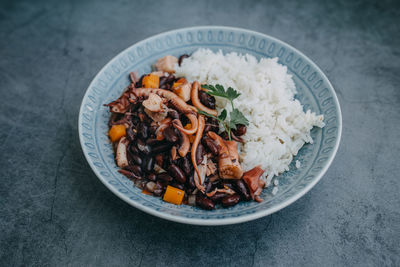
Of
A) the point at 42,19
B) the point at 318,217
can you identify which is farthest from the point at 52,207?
the point at 42,19

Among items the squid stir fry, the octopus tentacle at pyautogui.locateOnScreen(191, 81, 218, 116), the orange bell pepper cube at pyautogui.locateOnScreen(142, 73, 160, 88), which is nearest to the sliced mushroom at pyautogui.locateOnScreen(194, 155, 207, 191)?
the squid stir fry

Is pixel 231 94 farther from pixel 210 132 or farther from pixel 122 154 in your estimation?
pixel 122 154

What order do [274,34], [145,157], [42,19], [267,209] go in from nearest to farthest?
[267,209] → [145,157] → [274,34] → [42,19]

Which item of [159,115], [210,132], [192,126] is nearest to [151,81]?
[159,115]

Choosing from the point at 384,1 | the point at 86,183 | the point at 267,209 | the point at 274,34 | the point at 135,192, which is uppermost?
the point at 384,1

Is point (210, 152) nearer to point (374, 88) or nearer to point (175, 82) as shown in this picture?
point (175, 82)
